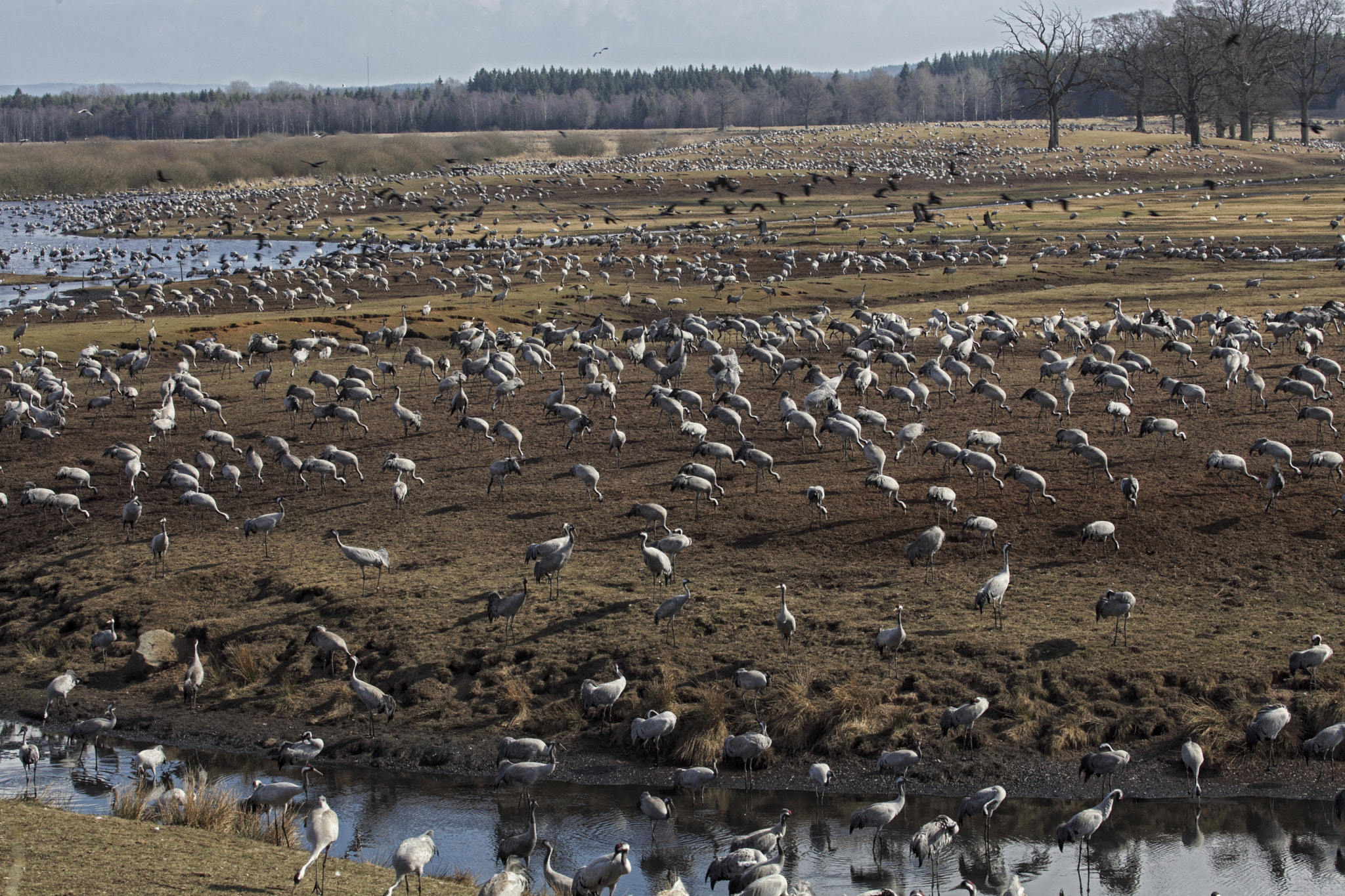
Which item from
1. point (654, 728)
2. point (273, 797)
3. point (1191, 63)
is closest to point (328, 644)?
point (273, 797)

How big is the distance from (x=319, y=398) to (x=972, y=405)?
48.7 feet

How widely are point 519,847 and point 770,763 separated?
3.32 meters

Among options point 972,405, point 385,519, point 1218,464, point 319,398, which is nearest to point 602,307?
point 319,398

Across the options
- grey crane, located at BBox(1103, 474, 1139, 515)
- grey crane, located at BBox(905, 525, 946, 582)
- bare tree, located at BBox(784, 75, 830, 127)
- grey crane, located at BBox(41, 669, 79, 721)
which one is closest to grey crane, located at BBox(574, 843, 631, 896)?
grey crane, located at BBox(905, 525, 946, 582)

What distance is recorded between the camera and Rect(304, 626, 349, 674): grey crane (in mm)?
15156

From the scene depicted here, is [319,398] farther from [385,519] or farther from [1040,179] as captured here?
[1040,179]

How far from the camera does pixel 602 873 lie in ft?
33.2

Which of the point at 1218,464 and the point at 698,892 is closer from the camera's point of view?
the point at 698,892

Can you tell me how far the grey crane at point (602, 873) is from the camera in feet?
32.9

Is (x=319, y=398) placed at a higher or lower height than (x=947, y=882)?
higher

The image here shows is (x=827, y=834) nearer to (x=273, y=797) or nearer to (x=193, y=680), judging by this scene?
(x=273, y=797)

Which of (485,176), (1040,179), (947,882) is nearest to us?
(947,882)

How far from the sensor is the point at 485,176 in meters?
111

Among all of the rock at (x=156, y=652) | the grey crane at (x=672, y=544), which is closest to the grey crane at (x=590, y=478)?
the grey crane at (x=672, y=544)
